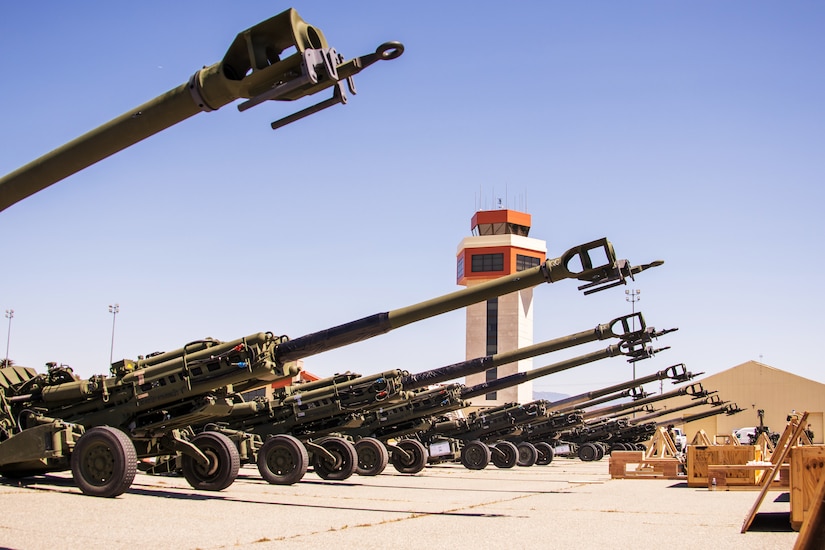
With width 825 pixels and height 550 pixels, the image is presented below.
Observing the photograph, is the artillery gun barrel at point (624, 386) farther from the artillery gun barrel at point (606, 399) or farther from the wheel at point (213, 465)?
the wheel at point (213, 465)

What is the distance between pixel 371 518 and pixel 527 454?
71.2 ft

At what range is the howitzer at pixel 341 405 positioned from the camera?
19.0 metres

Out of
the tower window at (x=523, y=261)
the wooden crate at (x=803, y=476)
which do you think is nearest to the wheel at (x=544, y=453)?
the wooden crate at (x=803, y=476)

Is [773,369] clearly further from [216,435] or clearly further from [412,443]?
[216,435]

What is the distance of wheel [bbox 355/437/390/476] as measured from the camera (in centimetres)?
2102

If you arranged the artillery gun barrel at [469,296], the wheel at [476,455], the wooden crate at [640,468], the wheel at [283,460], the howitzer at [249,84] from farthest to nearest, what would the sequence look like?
the wheel at [476,455], the wooden crate at [640,468], the wheel at [283,460], the artillery gun barrel at [469,296], the howitzer at [249,84]

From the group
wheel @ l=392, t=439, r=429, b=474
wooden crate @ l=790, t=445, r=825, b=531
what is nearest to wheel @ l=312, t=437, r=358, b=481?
wheel @ l=392, t=439, r=429, b=474

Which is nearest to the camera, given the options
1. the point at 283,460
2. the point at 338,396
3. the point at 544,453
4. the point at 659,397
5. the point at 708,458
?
the point at 283,460

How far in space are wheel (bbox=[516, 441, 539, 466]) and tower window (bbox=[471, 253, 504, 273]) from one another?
124 feet

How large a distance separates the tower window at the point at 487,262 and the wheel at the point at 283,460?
176 ft

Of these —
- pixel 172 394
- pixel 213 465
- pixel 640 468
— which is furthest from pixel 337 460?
pixel 640 468

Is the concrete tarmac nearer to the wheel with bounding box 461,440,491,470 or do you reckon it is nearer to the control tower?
the wheel with bounding box 461,440,491,470

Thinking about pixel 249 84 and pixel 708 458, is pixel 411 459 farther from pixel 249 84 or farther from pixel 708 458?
pixel 249 84

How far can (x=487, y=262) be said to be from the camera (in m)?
70.6
